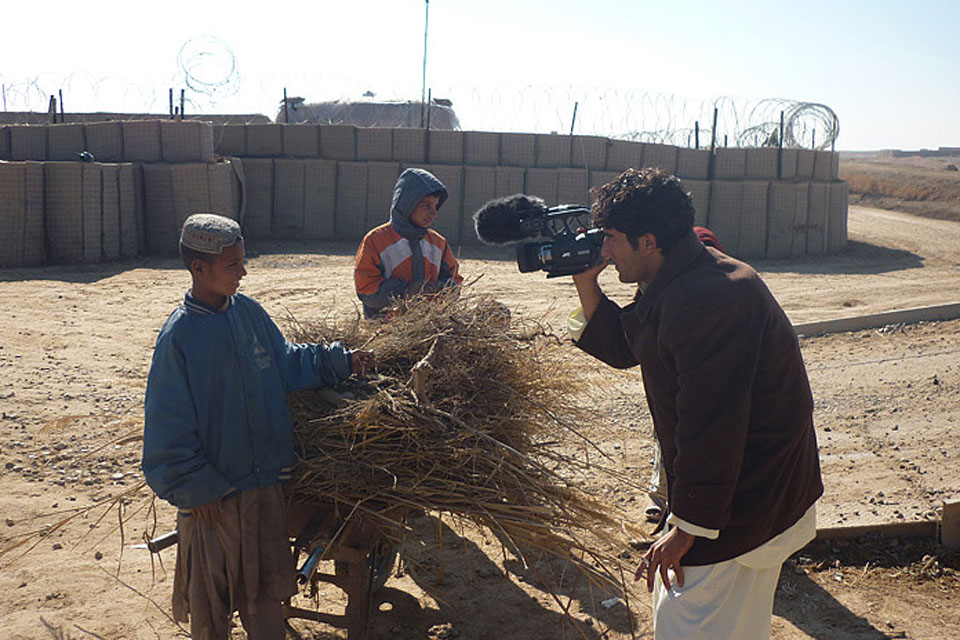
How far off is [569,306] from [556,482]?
724cm

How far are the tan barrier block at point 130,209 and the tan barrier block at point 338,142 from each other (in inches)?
131

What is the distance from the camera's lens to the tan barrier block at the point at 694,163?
51.3ft

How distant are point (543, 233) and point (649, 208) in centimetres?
82

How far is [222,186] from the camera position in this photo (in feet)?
43.8

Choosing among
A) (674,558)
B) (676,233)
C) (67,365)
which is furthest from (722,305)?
(67,365)

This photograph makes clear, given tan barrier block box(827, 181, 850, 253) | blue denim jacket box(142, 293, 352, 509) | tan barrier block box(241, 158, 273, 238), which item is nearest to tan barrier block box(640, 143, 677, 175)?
tan barrier block box(827, 181, 850, 253)

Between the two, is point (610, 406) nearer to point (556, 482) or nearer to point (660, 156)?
point (556, 482)

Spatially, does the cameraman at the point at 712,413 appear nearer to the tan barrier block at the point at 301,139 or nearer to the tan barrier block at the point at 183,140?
the tan barrier block at the point at 183,140

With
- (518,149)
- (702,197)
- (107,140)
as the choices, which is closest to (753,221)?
(702,197)

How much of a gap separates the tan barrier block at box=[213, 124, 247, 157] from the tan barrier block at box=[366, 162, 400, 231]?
244cm

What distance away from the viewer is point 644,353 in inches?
98.3

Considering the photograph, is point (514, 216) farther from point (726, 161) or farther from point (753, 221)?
point (726, 161)

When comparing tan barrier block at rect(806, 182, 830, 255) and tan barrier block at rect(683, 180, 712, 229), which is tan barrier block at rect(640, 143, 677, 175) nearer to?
tan barrier block at rect(683, 180, 712, 229)

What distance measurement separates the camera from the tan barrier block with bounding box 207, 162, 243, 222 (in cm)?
1312
